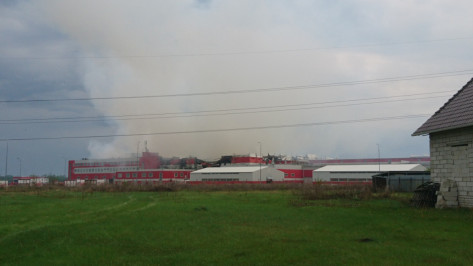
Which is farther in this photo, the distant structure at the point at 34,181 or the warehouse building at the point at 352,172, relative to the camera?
the distant structure at the point at 34,181

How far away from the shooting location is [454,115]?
2194 cm

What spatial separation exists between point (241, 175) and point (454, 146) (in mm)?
63008

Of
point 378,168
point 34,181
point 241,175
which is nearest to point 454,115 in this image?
point 378,168

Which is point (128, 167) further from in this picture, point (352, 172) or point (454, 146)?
point (454, 146)

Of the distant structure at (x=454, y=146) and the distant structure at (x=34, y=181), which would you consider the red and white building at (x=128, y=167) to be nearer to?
the distant structure at (x=34, y=181)

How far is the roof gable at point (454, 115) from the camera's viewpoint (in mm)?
20891

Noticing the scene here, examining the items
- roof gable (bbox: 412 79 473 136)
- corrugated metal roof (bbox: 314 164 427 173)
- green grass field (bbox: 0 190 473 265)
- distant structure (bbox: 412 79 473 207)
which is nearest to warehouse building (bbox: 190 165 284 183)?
corrugated metal roof (bbox: 314 164 427 173)

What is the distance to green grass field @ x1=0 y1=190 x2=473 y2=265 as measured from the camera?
32.9 feet

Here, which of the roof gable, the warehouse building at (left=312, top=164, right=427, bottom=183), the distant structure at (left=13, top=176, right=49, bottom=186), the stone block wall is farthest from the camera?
the distant structure at (left=13, top=176, right=49, bottom=186)

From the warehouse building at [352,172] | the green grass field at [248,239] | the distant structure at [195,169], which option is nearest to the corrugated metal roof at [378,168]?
the warehouse building at [352,172]

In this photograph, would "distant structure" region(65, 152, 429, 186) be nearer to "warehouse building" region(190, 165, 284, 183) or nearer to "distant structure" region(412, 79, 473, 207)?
"warehouse building" region(190, 165, 284, 183)

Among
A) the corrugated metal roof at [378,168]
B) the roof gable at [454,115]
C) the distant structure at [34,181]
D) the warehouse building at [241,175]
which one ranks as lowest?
the distant structure at [34,181]

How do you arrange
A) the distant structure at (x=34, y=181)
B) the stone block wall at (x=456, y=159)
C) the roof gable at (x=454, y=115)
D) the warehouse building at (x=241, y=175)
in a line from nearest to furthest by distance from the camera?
the stone block wall at (x=456, y=159) < the roof gable at (x=454, y=115) < the warehouse building at (x=241, y=175) < the distant structure at (x=34, y=181)

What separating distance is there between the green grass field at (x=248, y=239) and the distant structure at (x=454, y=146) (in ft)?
5.35
